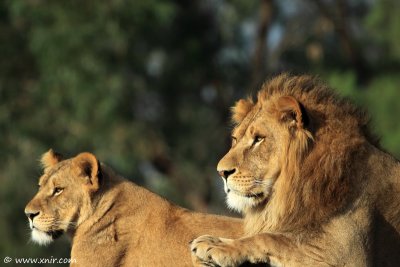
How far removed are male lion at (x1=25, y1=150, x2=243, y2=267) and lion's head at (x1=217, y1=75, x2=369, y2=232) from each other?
26.2 inches

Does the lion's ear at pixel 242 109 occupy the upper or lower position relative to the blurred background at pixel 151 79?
lower

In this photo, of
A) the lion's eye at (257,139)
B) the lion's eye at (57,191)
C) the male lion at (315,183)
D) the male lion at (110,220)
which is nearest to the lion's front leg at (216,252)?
the male lion at (315,183)

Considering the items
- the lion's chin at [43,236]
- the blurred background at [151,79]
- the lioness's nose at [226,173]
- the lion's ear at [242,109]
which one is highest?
the blurred background at [151,79]

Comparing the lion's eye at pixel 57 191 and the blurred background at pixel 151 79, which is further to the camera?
the blurred background at pixel 151 79

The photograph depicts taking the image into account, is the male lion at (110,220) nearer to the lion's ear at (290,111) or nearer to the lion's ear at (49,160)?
the lion's ear at (49,160)

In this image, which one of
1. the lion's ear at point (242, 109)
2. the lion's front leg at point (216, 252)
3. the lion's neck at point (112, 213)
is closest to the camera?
the lion's front leg at point (216, 252)

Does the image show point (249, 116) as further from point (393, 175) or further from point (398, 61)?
point (398, 61)

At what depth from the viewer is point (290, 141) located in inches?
253

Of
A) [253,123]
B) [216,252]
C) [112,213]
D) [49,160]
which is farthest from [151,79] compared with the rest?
[216,252]

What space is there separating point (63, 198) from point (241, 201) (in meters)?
1.56

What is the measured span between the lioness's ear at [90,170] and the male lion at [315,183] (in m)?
1.30

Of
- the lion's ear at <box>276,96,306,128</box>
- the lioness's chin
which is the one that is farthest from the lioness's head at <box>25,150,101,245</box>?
the lion's ear at <box>276,96,306,128</box>

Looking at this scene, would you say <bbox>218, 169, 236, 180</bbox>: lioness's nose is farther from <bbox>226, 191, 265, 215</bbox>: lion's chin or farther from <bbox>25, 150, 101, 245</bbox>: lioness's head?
<bbox>25, 150, 101, 245</bbox>: lioness's head

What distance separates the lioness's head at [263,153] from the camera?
642 centimetres
